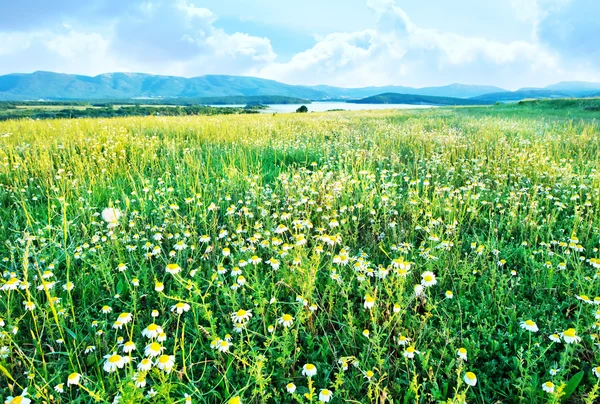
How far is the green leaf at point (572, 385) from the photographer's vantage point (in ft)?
6.40

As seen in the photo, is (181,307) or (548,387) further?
(181,307)

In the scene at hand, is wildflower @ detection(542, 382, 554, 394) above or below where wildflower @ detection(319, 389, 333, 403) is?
above

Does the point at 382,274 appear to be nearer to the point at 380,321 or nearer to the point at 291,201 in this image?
the point at 380,321

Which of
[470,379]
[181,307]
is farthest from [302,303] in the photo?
[470,379]

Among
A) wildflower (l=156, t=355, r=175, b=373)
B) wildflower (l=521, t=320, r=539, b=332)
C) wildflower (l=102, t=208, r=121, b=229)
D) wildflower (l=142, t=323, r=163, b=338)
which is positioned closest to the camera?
wildflower (l=156, t=355, r=175, b=373)

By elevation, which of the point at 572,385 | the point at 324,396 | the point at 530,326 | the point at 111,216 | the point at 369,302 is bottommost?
the point at 572,385

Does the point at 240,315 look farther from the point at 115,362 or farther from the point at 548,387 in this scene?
the point at 548,387

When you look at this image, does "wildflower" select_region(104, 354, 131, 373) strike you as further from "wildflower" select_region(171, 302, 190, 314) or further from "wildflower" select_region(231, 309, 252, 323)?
"wildflower" select_region(231, 309, 252, 323)

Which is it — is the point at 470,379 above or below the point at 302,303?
below

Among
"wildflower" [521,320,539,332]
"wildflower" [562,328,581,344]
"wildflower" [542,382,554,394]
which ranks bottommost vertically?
"wildflower" [542,382,554,394]

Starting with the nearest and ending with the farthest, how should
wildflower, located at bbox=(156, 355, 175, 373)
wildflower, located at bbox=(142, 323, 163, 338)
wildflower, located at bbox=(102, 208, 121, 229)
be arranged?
1. wildflower, located at bbox=(156, 355, 175, 373)
2. wildflower, located at bbox=(142, 323, 163, 338)
3. wildflower, located at bbox=(102, 208, 121, 229)

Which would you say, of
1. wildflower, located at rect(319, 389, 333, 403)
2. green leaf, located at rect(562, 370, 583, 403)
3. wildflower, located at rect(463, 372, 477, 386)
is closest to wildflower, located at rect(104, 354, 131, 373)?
wildflower, located at rect(319, 389, 333, 403)

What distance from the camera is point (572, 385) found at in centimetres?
197

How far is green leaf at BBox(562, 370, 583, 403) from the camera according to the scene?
1.95 m
